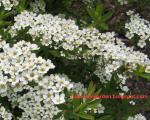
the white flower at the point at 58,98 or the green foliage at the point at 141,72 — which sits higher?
the green foliage at the point at 141,72

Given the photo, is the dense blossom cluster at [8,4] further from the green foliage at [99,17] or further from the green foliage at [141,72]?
the green foliage at [141,72]

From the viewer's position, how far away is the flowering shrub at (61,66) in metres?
3.35

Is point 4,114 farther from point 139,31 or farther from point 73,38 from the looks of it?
point 139,31

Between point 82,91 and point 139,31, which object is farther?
point 139,31

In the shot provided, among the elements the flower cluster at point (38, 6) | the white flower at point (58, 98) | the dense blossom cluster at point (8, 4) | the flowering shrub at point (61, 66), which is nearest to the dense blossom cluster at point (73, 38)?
the flowering shrub at point (61, 66)

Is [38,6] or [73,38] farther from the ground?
[38,6]

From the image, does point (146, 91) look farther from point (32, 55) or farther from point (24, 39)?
point (32, 55)

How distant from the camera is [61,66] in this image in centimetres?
415

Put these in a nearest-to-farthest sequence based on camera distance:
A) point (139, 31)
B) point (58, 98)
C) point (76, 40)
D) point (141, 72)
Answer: point (58, 98)
point (141, 72)
point (76, 40)
point (139, 31)

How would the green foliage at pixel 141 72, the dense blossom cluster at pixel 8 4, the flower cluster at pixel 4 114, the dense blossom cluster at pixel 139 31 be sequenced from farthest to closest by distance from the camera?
the dense blossom cluster at pixel 139 31
the dense blossom cluster at pixel 8 4
the green foliage at pixel 141 72
the flower cluster at pixel 4 114

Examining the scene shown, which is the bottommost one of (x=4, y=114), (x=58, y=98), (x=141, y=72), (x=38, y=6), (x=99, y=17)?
(x=4, y=114)

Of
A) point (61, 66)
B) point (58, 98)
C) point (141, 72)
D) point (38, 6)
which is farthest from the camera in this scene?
point (38, 6)

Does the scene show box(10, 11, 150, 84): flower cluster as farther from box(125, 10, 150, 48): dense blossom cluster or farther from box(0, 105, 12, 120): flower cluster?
box(0, 105, 12, 120): flower cluster

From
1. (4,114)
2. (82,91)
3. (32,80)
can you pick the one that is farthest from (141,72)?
(4,114)
